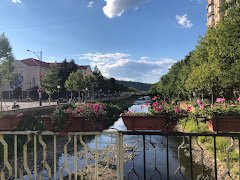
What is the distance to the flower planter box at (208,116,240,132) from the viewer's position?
15.0 ft

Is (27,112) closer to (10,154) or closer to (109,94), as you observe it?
(10,154)

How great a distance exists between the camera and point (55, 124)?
14.5 feet

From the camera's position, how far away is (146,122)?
4.57 meters

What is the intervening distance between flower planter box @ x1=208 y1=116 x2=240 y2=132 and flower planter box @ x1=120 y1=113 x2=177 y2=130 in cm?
61

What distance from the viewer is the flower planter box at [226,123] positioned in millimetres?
4570

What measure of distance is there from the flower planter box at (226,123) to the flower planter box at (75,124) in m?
1.80

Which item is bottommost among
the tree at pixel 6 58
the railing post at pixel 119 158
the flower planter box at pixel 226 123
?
the railing post at pixel 119 158

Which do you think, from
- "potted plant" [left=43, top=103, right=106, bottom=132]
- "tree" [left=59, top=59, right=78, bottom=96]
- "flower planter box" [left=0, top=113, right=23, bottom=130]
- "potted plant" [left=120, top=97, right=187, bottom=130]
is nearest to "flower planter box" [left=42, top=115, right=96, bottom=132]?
"potted plant" [left=43, top=103, right=106, bottom=132]

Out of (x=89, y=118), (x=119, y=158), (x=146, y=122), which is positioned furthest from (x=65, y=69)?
(x=119, y=158)

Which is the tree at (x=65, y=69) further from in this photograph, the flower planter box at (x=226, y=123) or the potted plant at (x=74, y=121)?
the flower planter box at (x=226, y=123)

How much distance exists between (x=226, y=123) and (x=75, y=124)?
2208 millimetres

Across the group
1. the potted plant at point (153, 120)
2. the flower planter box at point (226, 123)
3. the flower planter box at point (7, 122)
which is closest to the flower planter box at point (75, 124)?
the potted plant at point (153, 120)

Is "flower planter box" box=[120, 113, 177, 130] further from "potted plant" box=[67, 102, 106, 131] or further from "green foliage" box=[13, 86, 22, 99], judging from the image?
"green foliage" box=[13, 86, 22, 99]

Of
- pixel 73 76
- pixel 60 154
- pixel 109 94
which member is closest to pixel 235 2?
pixel 60 154
